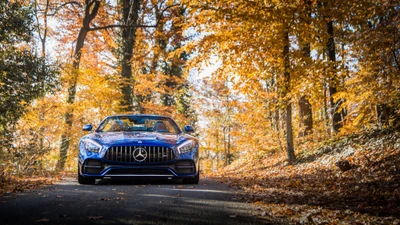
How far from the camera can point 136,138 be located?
6988mm

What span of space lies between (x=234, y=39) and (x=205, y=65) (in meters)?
1.31

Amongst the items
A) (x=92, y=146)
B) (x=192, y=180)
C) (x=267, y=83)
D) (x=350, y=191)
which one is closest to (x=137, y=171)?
(x=92, y=146)

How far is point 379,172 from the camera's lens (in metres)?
6.65

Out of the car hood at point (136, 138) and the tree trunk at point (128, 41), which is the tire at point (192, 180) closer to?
the car hood at point (136, 138)

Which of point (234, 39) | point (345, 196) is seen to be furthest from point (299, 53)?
point (345, 196)

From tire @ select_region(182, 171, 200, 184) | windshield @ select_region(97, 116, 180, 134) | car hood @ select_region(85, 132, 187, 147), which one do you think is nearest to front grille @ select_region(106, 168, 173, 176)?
car hood @ select_region(85, 132, 187, 147)

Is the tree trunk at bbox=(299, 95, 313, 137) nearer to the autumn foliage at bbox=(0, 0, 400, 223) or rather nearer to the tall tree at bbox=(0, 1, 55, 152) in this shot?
the autumn foliage at bbox=(0, 0, 400, 223)

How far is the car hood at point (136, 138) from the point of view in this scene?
269 inches

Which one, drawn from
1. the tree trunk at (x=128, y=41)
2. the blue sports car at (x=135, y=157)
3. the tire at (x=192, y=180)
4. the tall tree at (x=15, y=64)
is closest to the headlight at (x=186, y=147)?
the blue sports car at (x=135, y=157)

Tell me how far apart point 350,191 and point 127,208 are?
10.8ft

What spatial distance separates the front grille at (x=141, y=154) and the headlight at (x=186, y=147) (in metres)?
0.18

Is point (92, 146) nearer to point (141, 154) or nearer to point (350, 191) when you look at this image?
point (141, 154)

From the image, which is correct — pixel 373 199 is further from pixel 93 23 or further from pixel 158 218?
pixel 93 23

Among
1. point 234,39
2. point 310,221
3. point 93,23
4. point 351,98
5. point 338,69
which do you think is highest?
point 93,23
